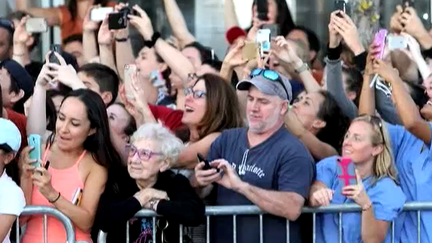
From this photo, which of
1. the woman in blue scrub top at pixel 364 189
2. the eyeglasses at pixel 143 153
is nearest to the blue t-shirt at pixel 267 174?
the woman in blue scrub top at pixel 364 189

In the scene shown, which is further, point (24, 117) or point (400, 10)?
point (400, 10)

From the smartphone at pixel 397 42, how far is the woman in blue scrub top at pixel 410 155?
0.71 metres

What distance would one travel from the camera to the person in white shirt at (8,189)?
263 inches

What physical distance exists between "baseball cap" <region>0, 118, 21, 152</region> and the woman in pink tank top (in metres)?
0.10

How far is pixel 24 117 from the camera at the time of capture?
7.72 meters

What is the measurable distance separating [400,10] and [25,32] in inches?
114

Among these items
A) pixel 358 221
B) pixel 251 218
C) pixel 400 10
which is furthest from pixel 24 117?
pixel 400 10

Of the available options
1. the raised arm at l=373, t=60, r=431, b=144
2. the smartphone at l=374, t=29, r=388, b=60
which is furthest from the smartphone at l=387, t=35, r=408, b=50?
the raised arm at l=373, t=60, r=431, b=144

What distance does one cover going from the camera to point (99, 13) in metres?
9.41

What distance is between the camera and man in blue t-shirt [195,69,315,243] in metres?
6.83

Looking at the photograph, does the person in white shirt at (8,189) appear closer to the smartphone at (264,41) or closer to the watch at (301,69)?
the smartphone at (264,41)

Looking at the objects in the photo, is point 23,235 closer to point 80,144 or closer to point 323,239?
point 80,144

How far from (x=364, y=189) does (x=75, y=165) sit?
1.70 metres

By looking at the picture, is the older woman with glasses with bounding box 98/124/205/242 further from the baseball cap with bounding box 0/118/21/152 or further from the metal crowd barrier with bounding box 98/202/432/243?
the baseball cap with bounding box 0/118/21/152
